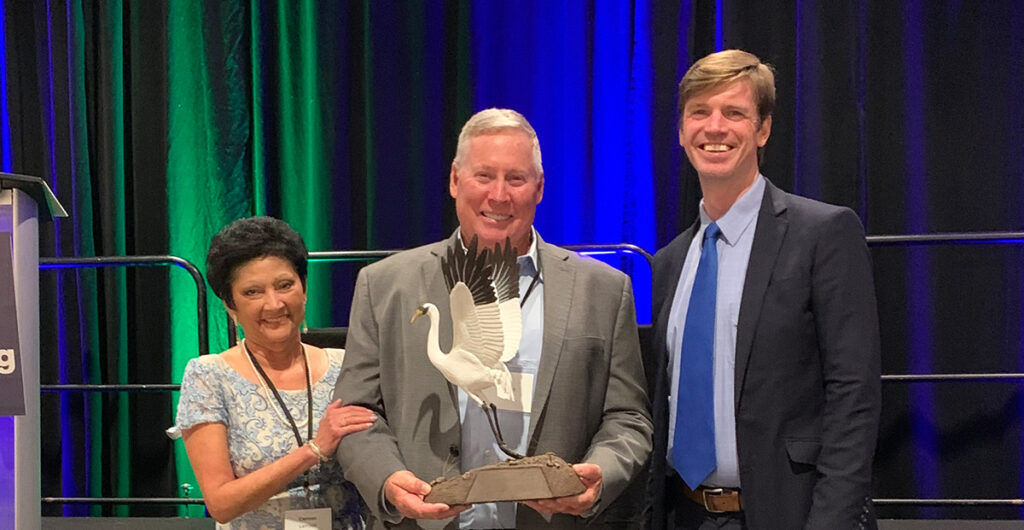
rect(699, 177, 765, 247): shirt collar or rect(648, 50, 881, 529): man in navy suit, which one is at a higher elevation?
rect(699, 177, 765, 247): shirt collar

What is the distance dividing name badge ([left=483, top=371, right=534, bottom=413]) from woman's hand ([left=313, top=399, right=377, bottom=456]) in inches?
10.5

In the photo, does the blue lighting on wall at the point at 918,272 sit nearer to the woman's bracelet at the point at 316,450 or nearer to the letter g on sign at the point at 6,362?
the woman's bracelet at the point at 316,450

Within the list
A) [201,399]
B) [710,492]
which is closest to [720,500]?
[710,492]

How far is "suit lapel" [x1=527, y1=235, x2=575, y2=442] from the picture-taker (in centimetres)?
194

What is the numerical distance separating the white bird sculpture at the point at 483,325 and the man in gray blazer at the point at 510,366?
9 centimetres

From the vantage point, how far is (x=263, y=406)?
225cm

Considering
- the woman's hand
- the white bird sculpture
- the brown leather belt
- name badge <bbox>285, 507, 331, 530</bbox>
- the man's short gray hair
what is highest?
the man's short gray hair

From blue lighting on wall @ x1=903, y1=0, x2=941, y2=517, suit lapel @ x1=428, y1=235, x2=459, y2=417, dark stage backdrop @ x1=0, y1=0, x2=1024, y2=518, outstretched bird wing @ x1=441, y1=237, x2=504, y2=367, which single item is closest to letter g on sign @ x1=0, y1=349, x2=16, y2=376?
suit lapel @ x1=428, y1=235, x2=459, y2=417

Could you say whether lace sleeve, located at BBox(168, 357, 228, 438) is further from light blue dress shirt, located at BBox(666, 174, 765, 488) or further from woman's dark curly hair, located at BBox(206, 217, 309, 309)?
light blue dress shirt, located at BBox(666, 174, 765, 488)

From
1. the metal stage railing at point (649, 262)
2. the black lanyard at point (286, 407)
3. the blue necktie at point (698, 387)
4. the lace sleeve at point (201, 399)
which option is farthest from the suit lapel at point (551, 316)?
the metal stage railing at point (649, 262)

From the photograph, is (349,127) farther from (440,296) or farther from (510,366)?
(510,366)

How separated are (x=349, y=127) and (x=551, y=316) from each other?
3.25 meters

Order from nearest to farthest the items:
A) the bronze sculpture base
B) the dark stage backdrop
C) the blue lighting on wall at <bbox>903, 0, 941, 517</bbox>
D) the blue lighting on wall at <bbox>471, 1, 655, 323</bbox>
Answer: the bronze sculpture base < the blue lighting on wall at <bbox>903, 0, 941, 517</bbox> < the dark stage backdrop < the blue lighting on wall at <bbox>471, 1, 655, 323</bbox>

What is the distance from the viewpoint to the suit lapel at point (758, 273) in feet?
6.44
